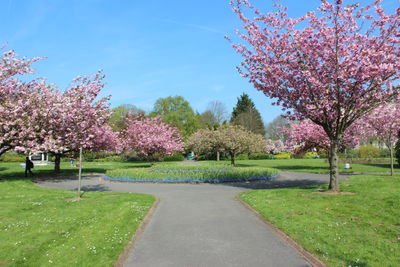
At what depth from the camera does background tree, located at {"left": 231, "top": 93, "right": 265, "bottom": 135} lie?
8108 cm

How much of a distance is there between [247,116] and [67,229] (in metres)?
75.7

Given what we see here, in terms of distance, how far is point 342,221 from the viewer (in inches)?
346

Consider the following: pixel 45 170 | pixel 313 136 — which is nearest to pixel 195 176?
pixel 313 136

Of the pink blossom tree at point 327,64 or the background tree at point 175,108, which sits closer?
the pink blossom tree at point 327,64

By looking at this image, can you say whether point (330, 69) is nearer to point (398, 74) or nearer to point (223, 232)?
point (398, 74)

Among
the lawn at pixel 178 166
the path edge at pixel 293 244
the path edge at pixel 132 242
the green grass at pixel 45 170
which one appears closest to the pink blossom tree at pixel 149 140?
the lawn at pixel 178 166

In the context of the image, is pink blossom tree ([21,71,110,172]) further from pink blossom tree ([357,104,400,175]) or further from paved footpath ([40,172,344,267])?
pink blossom tree ([357,104,400,175])

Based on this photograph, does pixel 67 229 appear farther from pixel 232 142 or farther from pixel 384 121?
pixel 232 142

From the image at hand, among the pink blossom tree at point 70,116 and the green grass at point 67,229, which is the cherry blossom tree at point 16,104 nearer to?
the pink blossom tree at point 70,116

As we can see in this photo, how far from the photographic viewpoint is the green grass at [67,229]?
20.2 feet

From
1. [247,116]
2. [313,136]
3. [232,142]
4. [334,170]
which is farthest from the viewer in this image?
[247,116]

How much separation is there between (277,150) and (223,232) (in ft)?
236

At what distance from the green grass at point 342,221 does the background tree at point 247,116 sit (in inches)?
2554

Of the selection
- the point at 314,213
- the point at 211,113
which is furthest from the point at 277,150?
the point at 314,213
